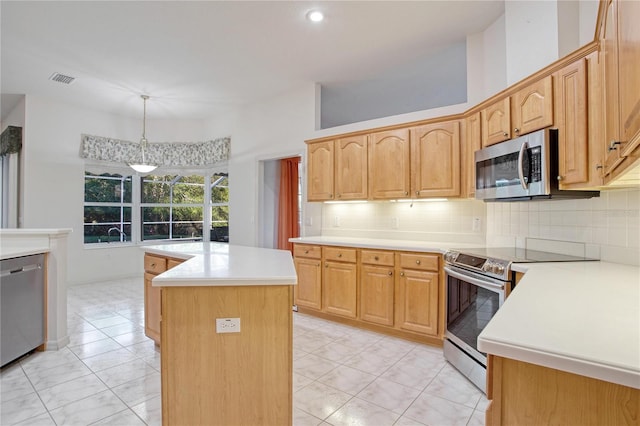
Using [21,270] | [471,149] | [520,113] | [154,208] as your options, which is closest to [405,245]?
[471,149]

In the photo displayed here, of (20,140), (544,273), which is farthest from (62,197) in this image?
(544,273)

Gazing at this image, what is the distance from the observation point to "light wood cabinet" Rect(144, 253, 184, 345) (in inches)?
105

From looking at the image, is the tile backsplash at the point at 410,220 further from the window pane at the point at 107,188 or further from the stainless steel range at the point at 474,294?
the window pane at the point at 107,188

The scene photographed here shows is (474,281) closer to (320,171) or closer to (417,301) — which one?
(417,301)

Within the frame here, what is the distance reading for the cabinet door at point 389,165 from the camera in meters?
3.41

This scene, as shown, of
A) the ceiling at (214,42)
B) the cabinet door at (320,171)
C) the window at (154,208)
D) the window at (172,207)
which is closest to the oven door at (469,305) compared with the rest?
the cabinet door at (320,171)

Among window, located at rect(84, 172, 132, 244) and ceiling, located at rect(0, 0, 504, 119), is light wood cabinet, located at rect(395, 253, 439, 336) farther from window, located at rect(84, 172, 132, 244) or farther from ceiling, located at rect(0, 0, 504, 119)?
window, located at rect(84, 172, 132, 244)

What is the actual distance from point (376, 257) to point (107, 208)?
5.13m

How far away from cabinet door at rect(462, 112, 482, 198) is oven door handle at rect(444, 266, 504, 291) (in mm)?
791

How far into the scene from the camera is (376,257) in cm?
324

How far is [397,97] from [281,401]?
182 inches

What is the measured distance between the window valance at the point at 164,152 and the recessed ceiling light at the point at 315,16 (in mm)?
3130

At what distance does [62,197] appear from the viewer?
5.24 metres

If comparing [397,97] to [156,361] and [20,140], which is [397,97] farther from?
[20,140]
